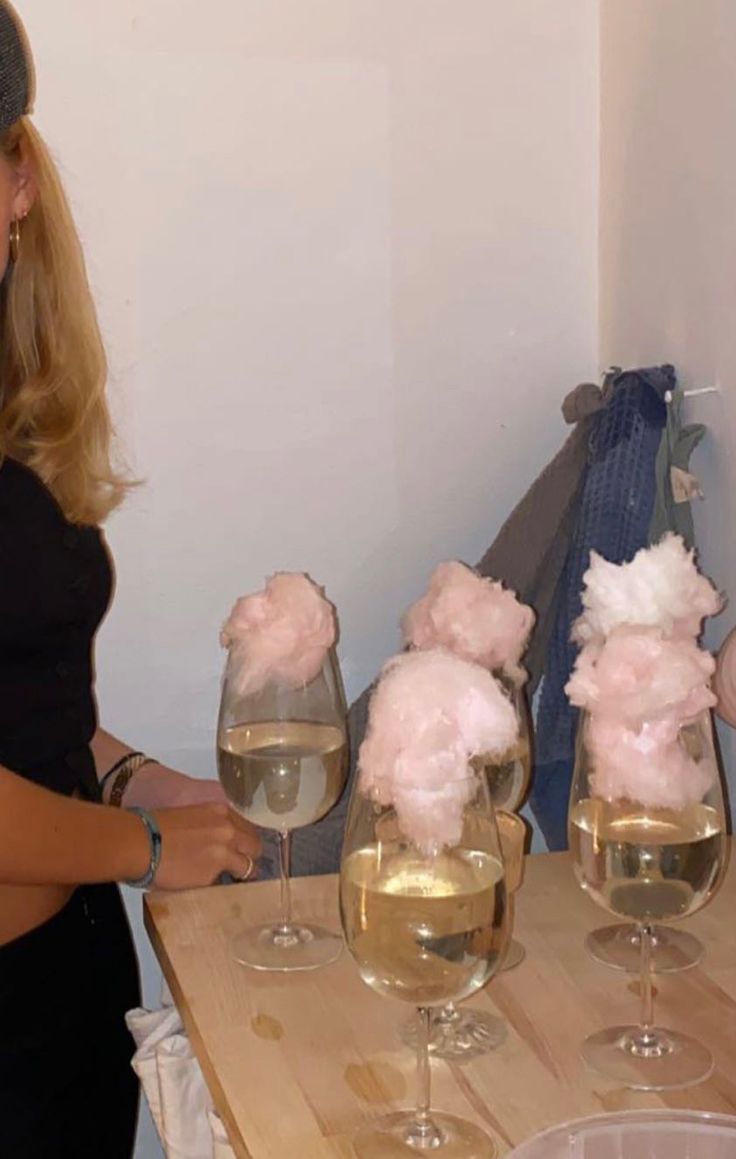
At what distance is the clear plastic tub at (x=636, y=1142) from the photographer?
739 millimetres

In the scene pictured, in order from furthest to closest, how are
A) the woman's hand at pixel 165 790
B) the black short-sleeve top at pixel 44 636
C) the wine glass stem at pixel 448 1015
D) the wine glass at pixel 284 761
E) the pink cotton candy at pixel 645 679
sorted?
1. the woman's hand at pixel 165 790
2. the black short-sleeve top at pixel 44 636
3. the wine glass at pixel 284 761
4. the wine glass stem at pixel 448 1015
5. the pink cotton candy at pixel 645 679

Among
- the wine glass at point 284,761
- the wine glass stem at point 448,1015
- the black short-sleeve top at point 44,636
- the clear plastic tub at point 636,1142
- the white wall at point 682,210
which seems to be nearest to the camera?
the clear plastic tub at point 636,1142

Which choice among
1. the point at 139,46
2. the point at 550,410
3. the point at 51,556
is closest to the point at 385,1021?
→ the point at 51,556

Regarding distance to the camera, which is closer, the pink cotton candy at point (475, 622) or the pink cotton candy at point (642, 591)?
the pink cotton candy at point (642, 591)

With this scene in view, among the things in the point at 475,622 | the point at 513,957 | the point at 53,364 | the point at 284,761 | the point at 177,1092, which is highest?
the point at 53,364

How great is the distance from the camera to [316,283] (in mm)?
1810

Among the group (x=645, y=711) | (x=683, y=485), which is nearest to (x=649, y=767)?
(x=645, y=711)

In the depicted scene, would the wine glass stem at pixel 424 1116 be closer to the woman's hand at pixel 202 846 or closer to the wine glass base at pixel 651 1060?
the wine glass base at pixel 651 1060

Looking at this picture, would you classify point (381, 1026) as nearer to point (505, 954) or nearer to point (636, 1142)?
point (505, 954)

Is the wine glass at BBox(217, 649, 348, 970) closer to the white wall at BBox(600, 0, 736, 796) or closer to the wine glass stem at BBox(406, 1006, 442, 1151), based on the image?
the wine glass stem at BBox(406, 1006, 442, 1151)

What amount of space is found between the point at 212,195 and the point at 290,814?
0.95 metres

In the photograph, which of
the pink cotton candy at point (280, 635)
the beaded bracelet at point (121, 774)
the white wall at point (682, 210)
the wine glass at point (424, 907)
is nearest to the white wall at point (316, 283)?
the white wall at point (682, 210)

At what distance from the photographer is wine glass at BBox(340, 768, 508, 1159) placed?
0.76 meters

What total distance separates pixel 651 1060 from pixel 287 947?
0.31 m
